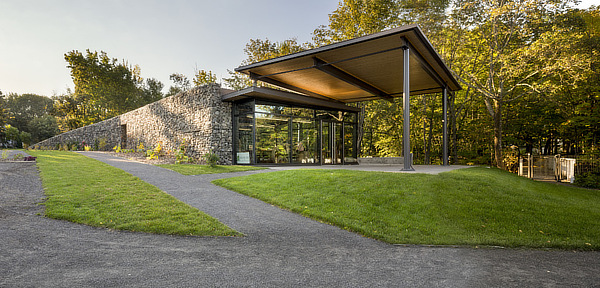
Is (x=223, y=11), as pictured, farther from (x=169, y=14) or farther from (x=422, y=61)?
(x=422, y=61)

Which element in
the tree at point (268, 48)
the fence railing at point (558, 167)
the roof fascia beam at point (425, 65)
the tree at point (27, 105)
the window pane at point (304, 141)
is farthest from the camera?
the tree at point (27, 105)

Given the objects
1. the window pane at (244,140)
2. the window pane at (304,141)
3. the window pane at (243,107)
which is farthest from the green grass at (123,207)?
the window pane at (304,141)

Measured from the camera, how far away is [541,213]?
5.10m

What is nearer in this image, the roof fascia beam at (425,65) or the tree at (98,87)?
the roof fascia beam at (425,65)

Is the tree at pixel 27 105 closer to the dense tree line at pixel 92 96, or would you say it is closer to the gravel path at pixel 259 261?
the dense tree line at pixel 92 96

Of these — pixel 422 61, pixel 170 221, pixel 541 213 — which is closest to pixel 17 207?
pixel 170 221

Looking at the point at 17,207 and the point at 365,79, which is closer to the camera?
the point at 17,207

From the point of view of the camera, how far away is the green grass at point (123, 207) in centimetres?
395

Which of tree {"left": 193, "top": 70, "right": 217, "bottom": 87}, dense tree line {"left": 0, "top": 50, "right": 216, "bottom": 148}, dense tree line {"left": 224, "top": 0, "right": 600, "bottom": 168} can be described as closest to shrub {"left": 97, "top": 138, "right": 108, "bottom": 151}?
tree {"left": 193, "top": 70, "right": 217, "bottom": 87}

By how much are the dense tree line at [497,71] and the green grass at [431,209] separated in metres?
10.4

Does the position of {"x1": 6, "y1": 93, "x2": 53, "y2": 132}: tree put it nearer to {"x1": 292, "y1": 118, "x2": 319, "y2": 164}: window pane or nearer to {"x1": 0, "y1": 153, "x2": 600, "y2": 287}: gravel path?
{"x1": 292, "y1": 118, "x2": 319, "y2": 164}: window pane

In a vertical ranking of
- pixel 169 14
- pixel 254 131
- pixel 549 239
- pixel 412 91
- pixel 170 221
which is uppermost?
pixel 169 14

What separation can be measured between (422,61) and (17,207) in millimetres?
10581

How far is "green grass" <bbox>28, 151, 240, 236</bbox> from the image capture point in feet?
13.0
